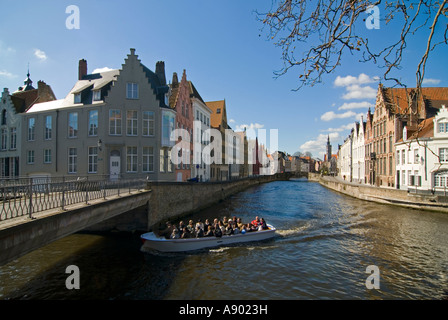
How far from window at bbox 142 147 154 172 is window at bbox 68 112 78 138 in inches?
261

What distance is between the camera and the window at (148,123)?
23.7 metres

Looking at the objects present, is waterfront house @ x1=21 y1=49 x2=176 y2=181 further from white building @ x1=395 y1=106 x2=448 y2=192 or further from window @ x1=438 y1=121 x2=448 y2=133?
window @ x1=438 y1=121 x2=448 y2=133

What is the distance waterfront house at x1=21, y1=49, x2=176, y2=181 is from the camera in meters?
23.2

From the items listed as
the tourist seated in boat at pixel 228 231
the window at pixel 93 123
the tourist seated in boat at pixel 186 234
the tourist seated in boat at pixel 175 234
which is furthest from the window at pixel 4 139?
the tourist seated in boat at pixel 228 231

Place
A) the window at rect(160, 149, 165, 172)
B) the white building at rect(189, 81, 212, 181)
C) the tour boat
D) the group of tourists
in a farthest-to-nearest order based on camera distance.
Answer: the white building at rect(189, 81, 212, 181)
the window at rect(160, 149, 165, 172)
the group of tourists
the tour boat

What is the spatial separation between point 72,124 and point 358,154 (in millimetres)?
54670

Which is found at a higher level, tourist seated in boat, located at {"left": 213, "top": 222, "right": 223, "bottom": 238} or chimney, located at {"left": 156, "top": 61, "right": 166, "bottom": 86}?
chimney, located at {"left": 156, "top": 61, "right": 166, "bottom": 86}

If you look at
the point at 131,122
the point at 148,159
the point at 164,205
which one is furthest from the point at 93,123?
the point at 164,205

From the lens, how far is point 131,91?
23.6m

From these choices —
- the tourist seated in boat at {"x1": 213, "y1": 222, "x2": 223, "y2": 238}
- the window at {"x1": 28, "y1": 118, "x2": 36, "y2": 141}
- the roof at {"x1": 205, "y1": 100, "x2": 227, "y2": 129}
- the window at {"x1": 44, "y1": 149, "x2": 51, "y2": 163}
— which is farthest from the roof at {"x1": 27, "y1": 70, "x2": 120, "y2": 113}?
the roof at {"x1": 205, "y1": 100, "x2": 227, "y2": 129}

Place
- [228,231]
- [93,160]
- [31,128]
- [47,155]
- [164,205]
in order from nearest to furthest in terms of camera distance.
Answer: [228,231]
[164,205]
[93,160]
[47,155]
[31,128]

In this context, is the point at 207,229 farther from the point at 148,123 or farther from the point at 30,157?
the point at 30,157
